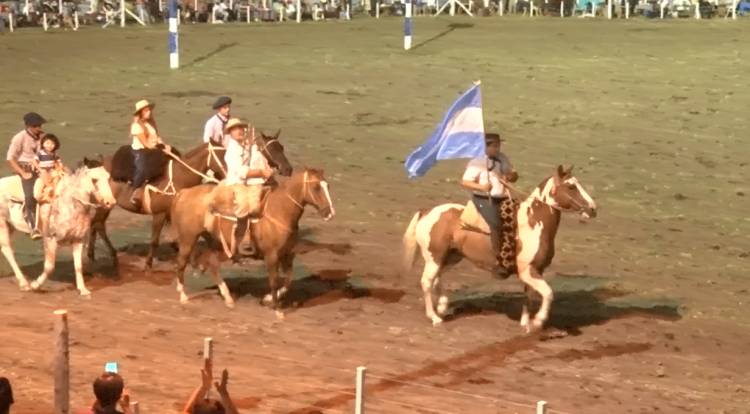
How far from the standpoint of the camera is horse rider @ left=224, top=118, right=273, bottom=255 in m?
18.8

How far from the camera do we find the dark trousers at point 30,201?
Result: 1883cm

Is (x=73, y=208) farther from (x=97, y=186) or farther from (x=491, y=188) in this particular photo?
(x=491, y=188)

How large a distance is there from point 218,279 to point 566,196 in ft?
15.2

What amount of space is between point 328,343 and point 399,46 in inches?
1157

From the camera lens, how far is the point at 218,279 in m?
19.2

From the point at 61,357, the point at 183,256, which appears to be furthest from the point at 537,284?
the point at 61,357

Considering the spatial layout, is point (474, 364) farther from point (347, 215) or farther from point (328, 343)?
point (347, 215)

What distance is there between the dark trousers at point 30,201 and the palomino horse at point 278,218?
188cm

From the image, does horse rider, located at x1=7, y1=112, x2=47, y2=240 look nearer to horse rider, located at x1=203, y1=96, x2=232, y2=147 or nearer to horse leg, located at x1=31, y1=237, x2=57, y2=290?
horse leg, located at x1=31, y1=237, x2=57, y2=290

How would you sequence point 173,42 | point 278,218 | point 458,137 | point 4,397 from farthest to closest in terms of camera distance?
point 173,42
point 278,218
point 458,137
point 4,397

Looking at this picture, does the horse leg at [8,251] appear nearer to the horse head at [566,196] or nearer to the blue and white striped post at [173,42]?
the horse head at [566,196]

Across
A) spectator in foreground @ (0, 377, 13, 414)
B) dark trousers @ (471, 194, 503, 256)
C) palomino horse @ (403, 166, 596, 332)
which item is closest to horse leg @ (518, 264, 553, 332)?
palomino horse @ (403, 166, 596, 332)

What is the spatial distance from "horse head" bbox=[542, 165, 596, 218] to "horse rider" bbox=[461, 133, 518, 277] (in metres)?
0.48

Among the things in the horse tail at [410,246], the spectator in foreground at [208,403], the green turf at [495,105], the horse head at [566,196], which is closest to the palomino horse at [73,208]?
the horse tail at [410,246]
